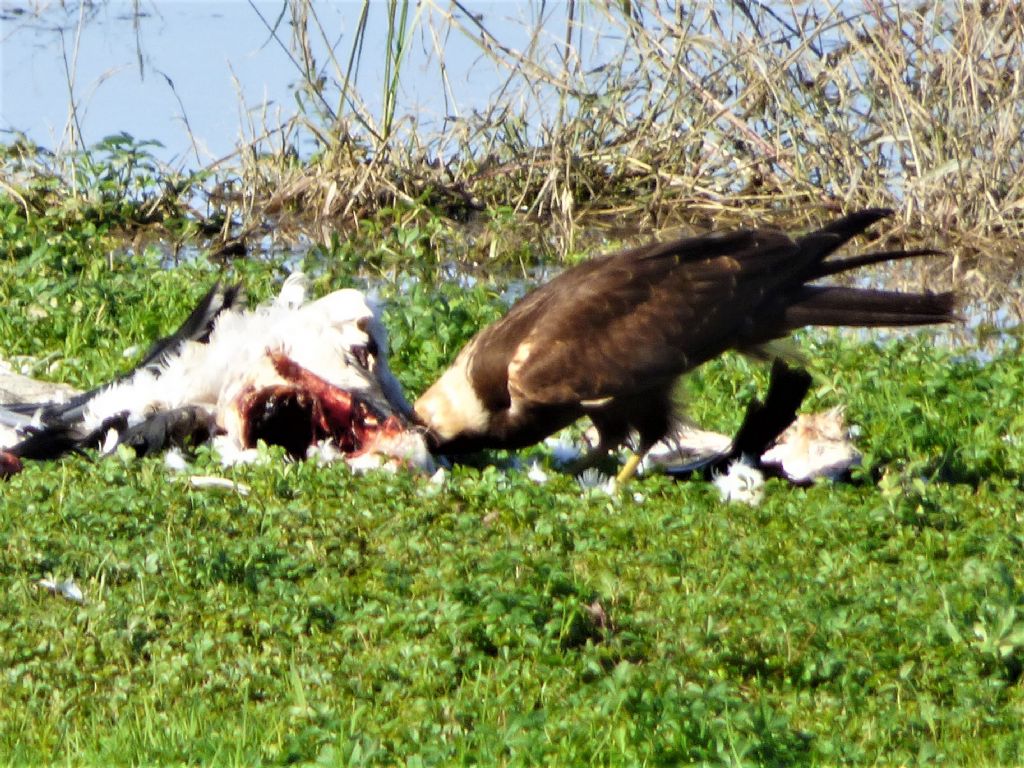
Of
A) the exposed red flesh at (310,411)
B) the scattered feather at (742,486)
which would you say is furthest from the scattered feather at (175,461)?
the scattered feather at (742,486)

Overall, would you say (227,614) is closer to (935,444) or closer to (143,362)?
(143,362)

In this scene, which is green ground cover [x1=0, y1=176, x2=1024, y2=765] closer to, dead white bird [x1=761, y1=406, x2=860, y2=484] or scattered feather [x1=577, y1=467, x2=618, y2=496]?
scattered feather [x1=577, y1=467, x2=618, y2=496]

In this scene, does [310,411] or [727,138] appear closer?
[310,411]

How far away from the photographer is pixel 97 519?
5.39 m

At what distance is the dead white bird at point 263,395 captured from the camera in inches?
264

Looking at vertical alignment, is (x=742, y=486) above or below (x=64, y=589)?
below

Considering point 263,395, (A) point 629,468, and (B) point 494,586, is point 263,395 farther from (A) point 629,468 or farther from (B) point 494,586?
(B) point 494,586

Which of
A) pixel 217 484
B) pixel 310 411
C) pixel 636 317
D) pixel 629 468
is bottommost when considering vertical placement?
pixel 629 468

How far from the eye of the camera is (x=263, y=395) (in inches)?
270

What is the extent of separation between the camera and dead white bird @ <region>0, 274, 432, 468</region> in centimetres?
671

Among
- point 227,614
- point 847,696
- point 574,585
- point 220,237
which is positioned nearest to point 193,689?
point 227,614

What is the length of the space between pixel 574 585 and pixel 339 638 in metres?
0.72

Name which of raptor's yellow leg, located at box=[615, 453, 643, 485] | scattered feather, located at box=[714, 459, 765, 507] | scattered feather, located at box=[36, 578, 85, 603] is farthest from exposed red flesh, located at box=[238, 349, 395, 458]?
scattered feather, located at box=[36, 578, 85, 603]

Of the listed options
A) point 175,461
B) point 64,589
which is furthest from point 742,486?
point 64,589
